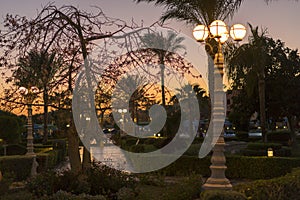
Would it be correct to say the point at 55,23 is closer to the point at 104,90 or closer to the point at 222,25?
the point at 104,90

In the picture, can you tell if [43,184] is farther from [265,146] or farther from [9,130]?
[9,130]

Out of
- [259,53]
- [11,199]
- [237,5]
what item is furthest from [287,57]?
[11,199]

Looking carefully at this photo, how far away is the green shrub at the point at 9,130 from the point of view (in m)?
34.2

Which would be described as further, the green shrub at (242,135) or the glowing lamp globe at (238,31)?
the green shrub at (242,135)

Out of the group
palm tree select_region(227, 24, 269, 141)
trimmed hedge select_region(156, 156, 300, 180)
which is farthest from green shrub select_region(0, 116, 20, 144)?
trimmed hedge select_region(156, 156, 300, 180)

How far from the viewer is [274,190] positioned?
8555 millimetres

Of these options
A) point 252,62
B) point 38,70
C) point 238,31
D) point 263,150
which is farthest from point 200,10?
point 252,62

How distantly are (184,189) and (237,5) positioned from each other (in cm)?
765

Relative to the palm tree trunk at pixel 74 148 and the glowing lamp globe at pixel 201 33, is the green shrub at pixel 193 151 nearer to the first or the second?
the palm tree trunk at pixel 74 148

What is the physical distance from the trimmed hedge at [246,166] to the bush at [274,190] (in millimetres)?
7766

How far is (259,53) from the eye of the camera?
2839 cm

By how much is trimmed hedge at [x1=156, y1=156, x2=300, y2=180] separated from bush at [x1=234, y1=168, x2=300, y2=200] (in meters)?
7.77

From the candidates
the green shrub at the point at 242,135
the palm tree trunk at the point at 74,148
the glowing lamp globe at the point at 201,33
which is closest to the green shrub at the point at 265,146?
the palm tree trunk at the point at 74,148

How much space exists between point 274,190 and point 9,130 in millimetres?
29356
